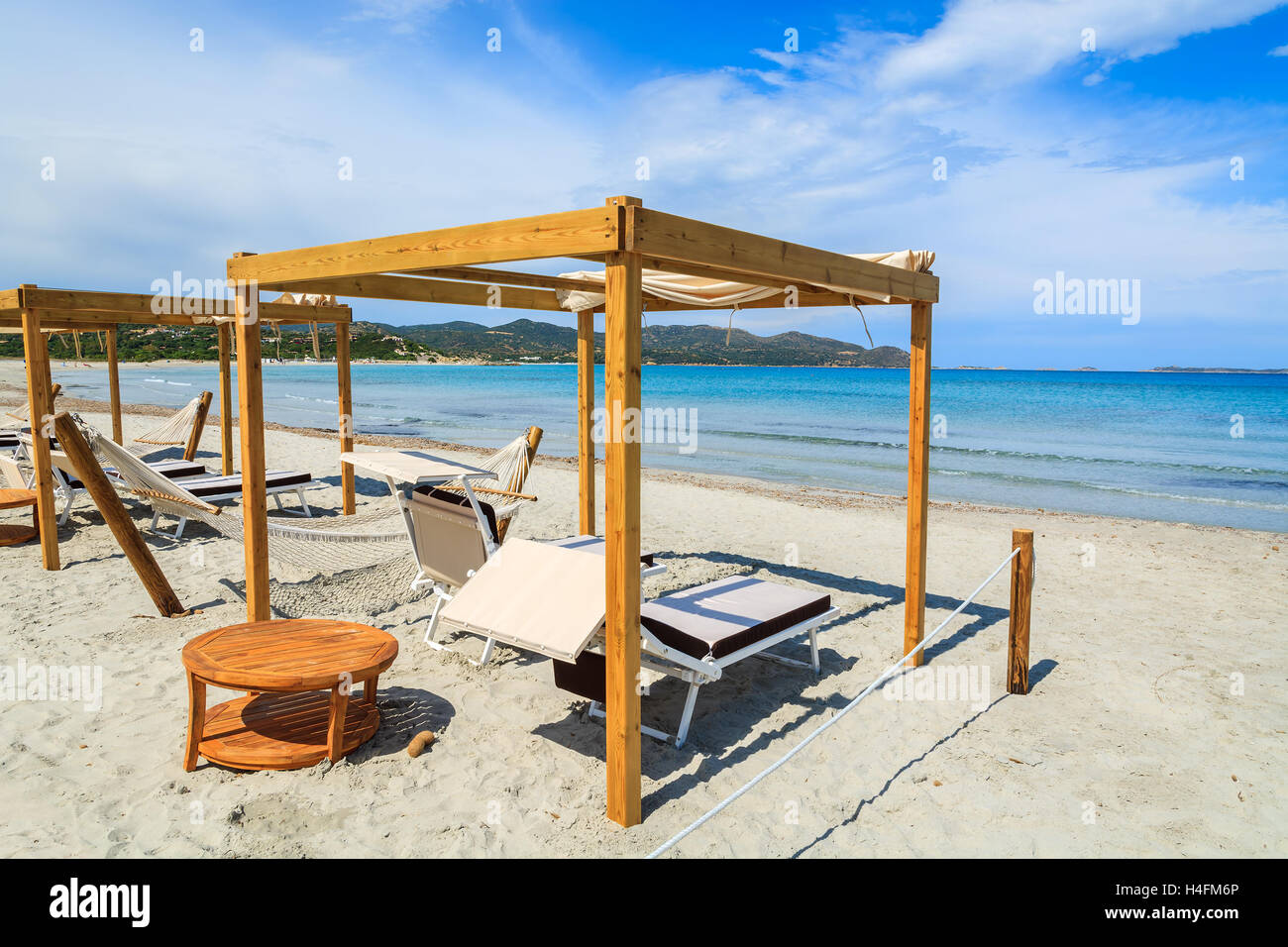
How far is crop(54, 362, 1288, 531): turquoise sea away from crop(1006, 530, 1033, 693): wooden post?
8.98 metres

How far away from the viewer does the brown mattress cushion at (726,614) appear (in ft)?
11.4

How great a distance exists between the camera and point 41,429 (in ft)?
18.8

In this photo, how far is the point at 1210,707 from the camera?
3934mm

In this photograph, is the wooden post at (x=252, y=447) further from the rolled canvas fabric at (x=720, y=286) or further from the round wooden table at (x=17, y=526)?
the round wooden table at (x=17, y=526)

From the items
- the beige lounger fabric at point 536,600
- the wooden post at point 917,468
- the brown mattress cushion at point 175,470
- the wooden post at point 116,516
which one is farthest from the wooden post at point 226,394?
the wooden post at point 917,468

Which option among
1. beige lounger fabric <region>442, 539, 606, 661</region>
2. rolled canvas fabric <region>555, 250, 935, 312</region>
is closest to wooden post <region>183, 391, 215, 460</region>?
rolled canvas fabric <region>555, 250, 935, 312</region>

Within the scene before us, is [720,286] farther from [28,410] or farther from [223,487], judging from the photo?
[28,410]

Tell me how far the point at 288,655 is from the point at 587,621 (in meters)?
1.29

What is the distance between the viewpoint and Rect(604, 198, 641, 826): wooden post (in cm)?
256

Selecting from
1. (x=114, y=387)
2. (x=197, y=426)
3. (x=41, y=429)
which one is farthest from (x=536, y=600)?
(x=114, y=387)

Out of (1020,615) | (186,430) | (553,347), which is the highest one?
(553,347)

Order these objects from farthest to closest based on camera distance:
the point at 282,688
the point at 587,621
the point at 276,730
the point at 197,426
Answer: the point at 197,426, the point at 276,730, the point at 587,621, the point at 282,688

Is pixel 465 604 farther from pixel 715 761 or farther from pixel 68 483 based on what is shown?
pixel 68 483
